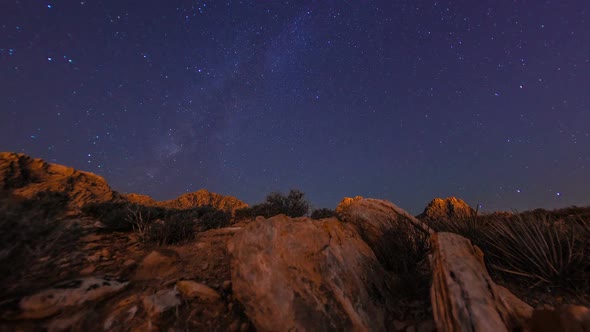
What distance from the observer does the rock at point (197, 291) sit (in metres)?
3.10

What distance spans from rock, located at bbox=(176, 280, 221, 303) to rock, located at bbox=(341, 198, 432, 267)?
2766 millimetres

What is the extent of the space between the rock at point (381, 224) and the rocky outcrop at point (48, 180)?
11877 mm

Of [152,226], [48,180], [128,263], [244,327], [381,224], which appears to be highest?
[48,180]

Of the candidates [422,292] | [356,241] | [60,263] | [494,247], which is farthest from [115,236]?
[494,247]

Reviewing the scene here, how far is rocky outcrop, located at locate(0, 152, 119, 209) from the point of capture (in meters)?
11.2

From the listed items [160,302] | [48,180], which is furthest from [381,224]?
[48,180]

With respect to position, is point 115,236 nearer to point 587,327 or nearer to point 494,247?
point 587,327

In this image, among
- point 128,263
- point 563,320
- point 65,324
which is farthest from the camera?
point 128,263

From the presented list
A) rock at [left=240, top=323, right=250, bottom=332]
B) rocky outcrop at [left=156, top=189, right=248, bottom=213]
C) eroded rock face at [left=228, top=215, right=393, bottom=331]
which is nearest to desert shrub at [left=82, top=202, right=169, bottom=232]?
eroded rock face at [left=228, top=215, right=393, bottom=331]

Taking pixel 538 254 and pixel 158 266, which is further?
pixel 158 266

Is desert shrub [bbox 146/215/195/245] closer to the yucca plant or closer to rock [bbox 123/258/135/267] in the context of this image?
rock [bbox 123/258/135/267]

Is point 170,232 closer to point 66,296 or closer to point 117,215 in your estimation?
point 117,215

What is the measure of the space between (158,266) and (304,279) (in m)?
2.61

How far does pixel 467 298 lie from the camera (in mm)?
2088
